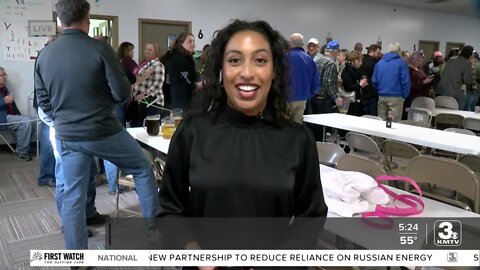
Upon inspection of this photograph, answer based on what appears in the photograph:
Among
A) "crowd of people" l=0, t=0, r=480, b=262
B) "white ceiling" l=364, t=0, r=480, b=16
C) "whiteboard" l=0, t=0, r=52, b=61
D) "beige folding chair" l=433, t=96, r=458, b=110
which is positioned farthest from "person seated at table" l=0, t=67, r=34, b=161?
"white ceiling" l=364, t=0, r=480, b=16

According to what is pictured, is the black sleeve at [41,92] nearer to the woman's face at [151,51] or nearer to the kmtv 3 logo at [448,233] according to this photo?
the kmtv 3 logo at [448,233]

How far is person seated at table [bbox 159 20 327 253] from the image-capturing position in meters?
1.13

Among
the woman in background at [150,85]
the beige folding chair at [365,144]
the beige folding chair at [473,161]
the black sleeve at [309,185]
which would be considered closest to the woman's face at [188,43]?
the woman in background at [150,85]

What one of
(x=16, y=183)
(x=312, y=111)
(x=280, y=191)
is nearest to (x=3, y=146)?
(x=16, y=183)

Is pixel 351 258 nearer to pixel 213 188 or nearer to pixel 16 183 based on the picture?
pixel 213 188

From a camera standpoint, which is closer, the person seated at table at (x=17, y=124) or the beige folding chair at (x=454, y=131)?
the beige folding chair at (x=454, y=131)

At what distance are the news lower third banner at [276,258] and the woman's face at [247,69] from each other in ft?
1.46

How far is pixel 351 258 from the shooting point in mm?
1350

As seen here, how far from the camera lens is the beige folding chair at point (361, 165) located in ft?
7.06

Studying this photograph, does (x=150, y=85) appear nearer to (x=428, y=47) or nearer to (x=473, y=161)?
(x=473, y=161)

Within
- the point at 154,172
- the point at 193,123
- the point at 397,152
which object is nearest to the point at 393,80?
the point at 397,152

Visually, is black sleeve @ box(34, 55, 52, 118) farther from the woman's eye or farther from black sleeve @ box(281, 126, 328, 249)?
black sleeve @ box(281, 126, 328, 249)

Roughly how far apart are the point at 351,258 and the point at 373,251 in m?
0.12

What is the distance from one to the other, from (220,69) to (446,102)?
19.4 feet
